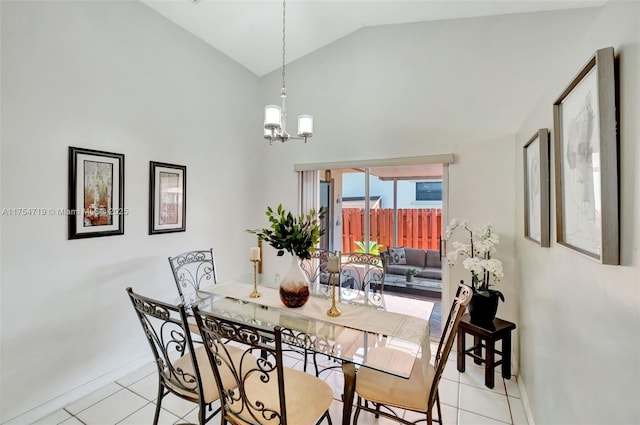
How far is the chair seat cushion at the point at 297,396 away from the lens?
142 centimetres

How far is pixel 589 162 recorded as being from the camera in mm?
1077

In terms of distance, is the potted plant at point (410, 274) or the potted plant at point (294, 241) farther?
the potted plant at point (410, 274)

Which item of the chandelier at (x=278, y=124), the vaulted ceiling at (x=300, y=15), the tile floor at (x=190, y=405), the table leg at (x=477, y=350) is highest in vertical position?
the vaulted ceiling at (x=300, y=15)

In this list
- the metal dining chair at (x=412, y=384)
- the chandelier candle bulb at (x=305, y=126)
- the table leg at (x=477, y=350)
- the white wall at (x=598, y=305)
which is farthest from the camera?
the table leg at (x=477, y=350)

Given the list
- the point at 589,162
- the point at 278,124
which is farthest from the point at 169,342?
the point at 589,162

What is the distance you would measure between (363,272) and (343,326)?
3.89 feet

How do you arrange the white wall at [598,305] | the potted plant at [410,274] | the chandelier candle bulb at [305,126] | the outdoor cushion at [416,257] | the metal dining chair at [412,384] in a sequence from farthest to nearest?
the potted plant at [410,274] → the outdoor cushion at [416,257] → the chandelier candle bulb at [305,126] → the metal dining chair at [412,384] → the white wall at [598,305]

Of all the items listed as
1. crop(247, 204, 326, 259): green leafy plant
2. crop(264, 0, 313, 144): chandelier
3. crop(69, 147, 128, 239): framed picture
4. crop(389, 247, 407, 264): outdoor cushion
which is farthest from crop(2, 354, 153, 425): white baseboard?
crop(389, 247, 407, 264): outdoor cushion

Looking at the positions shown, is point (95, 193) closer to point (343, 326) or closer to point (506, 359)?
point (343, 326)

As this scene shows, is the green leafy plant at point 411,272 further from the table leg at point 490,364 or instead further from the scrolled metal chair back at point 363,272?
the table leg at point 490,364

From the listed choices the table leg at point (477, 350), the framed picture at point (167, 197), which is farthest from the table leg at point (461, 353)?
the framed picture at point (167, 197)

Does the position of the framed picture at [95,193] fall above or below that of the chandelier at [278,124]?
below

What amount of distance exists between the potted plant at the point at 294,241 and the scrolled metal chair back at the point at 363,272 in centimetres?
66

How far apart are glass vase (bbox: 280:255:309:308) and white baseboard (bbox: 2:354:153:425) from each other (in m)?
1.65
